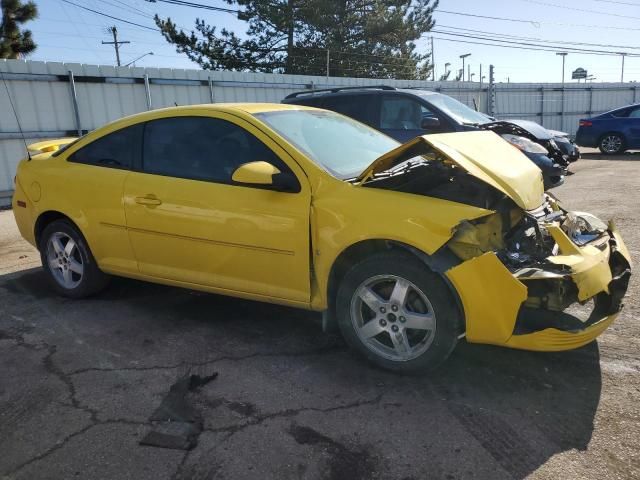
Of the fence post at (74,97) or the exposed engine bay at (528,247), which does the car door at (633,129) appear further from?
the fence post at (74,97)

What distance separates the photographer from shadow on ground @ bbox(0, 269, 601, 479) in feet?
8.14

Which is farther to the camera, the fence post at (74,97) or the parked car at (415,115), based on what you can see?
the fence post at (74,97)

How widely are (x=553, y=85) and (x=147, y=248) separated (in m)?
20.9

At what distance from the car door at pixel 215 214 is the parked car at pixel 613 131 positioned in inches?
578

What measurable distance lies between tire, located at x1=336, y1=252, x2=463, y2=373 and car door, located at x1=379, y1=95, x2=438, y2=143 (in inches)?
208

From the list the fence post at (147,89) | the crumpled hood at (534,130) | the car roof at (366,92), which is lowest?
the crumpled hood at (534,130)

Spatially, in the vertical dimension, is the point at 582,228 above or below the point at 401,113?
below

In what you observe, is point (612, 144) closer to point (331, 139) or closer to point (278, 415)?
point (331, 139)

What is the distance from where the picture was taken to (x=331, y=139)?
395 centimetres

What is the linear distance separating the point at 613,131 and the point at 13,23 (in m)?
20.1

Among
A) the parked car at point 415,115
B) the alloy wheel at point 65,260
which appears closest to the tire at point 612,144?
the parked car at point 415,115

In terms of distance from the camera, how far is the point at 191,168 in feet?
12.5

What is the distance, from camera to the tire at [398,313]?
2.97 metres

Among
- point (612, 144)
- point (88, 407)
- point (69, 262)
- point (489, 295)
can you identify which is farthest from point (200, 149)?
point (612, 144)
